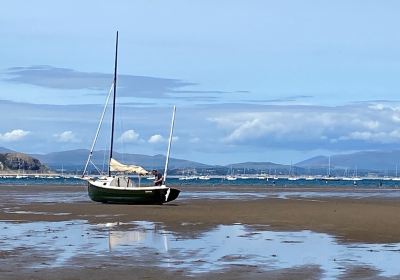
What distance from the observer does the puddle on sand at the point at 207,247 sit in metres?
19.5

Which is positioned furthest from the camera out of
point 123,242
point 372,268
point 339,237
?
point 339,237

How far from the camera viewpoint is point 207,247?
23141 millimetres

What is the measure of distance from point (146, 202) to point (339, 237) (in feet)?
73.4

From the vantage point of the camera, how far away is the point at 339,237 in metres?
26.7

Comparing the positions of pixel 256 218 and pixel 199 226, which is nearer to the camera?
pixel 199 226

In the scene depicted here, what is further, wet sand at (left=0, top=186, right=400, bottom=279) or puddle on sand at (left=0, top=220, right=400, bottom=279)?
puddle on sand at (left=0, top=220, right=400, bottom=279)

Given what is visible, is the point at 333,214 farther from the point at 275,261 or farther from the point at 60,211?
the point at 275,261

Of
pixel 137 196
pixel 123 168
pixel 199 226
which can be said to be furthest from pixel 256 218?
pixel 123 168

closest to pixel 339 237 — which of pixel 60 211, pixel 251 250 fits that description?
pixel 251 250

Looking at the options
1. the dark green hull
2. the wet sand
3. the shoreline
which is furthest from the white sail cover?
the shoreline

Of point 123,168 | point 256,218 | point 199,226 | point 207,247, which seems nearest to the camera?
point 207,247

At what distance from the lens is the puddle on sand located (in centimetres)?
1953

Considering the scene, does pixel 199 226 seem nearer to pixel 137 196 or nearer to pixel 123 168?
pixel 137 196

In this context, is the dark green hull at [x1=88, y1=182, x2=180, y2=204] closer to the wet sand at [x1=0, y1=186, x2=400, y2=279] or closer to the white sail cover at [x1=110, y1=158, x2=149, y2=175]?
the wet sand at [x1=0, y1=186, x2=400, y2=279]
